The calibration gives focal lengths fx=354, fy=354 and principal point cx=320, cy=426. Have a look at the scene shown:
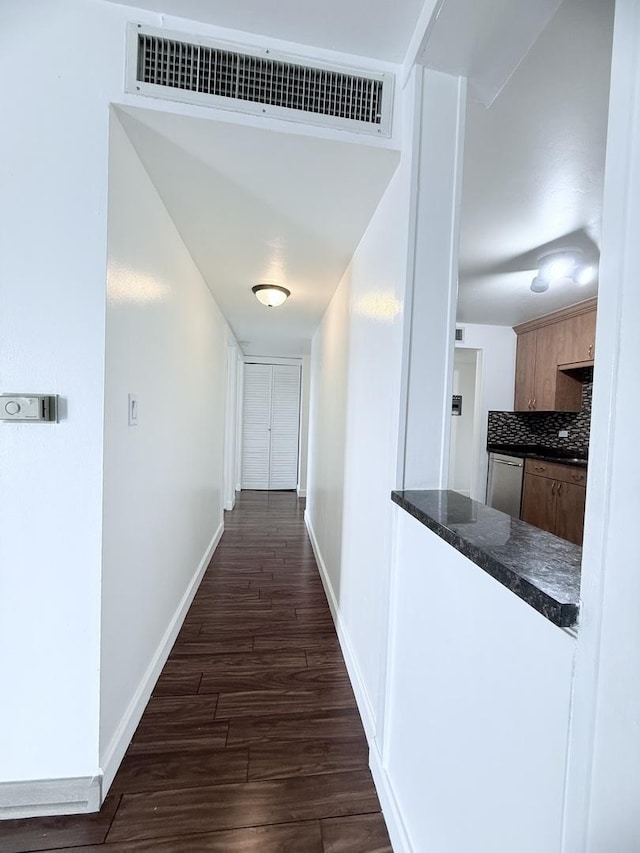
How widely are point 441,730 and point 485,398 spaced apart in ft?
13.3

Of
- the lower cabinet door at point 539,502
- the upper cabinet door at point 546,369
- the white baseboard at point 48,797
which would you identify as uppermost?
the upper cabinet door at point 546,369

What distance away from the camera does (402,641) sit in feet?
3.63

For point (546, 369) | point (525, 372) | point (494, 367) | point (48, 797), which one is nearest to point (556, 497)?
point (546, 369)

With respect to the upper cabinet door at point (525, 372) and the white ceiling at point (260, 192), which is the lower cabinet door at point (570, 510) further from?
the white ceiling at point (260, 192)

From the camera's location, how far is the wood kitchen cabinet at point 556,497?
3.17 m

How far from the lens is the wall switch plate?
1.27 m

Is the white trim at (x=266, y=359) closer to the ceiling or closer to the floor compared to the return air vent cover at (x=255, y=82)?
closer to the floor

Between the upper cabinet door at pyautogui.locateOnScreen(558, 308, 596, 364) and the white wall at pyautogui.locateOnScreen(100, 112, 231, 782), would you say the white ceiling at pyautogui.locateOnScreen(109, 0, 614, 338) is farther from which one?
the upper cabinet door at pyautogui.locateOnScreen(558, 308, 596, 364)

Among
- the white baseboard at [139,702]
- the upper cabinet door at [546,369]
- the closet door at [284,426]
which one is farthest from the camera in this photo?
the closet door at [284,426]

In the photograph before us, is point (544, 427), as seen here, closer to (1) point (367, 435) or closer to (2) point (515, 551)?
(1) point (367, 435)

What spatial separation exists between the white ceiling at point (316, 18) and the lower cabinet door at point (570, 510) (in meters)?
3.38

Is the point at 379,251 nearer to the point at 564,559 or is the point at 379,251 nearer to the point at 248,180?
the point at 248,180

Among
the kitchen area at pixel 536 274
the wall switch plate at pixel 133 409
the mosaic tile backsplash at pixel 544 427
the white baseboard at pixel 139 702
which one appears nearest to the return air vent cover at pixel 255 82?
the kitchen area at pixel 536 274

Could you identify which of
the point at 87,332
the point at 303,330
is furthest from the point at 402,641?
the point at 303,330
